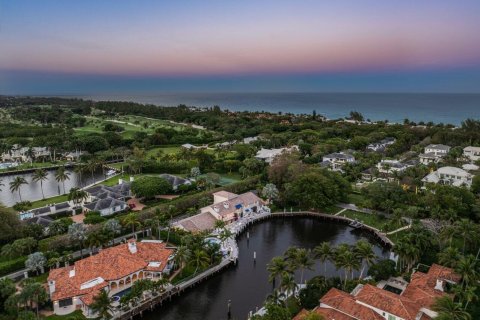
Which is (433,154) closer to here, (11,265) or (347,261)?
(347,261)

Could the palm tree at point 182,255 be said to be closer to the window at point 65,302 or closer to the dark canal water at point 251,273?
the dark canal water at point 251,273

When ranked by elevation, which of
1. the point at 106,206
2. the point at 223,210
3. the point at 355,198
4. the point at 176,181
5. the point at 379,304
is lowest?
the point at 355,198

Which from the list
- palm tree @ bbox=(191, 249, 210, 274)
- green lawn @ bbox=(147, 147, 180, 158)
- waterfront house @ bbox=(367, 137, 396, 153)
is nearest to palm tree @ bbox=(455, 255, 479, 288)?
palm tree @ bbox=(191, 249, 210, 274)

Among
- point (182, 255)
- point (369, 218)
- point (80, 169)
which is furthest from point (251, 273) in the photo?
point (80, 169)

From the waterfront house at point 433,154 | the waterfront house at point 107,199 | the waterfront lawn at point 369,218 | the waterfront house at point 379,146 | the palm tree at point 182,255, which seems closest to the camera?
the palm tree at point 182,255

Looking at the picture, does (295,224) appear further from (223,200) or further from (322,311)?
(322,311)

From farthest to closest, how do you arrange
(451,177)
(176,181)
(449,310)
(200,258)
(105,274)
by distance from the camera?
1. (176,181)
2. (451,177)
3. (200,258)
4. (105,274)
5. (449,310)

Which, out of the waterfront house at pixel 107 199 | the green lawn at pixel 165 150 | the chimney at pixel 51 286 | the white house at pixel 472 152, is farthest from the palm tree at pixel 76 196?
the white house at pixel 472 152
